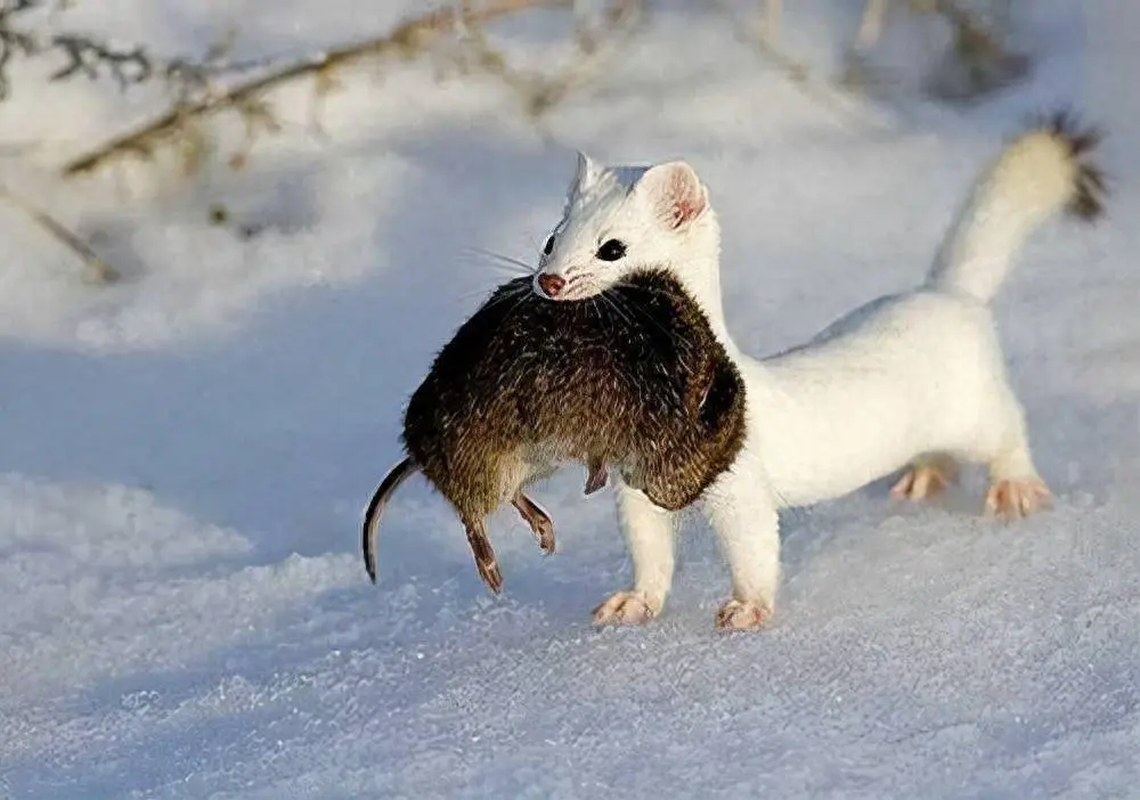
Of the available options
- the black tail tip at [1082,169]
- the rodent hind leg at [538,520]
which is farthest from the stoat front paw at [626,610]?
the black tail tip at [1082,169]

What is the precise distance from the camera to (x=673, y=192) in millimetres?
2445

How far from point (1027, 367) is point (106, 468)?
1578mm

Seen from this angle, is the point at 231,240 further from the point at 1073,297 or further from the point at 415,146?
the point at 1073,297

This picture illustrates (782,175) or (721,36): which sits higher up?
(721,36)

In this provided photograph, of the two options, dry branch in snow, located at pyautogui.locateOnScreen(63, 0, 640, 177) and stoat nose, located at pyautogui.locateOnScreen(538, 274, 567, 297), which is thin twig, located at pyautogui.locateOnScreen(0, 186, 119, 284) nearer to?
dry branch in snow, located at pyautogui.locateOnScreen(63, 0, 640, 177)

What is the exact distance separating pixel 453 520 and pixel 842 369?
0.63 metres

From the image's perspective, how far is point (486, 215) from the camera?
4074 millimetres

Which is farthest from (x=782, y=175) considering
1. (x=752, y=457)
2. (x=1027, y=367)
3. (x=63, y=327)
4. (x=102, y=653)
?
(x=102, y=653)

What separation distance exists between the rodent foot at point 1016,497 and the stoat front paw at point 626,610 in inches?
24.5

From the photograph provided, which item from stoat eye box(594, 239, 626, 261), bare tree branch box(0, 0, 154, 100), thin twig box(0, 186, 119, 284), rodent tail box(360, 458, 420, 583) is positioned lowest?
rodent tail box(360, 458, 420, 583)

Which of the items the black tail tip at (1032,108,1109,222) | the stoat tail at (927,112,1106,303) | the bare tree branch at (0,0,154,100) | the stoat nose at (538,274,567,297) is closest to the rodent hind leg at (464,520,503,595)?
the stoat nose at (538,274,567,297)

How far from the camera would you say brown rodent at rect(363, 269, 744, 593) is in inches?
85.5

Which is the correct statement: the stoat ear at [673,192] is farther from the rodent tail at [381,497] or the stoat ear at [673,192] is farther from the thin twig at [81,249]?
the thin twig at [81,249]

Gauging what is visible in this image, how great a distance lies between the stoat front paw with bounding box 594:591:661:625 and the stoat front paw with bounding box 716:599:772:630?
0.09 meters
